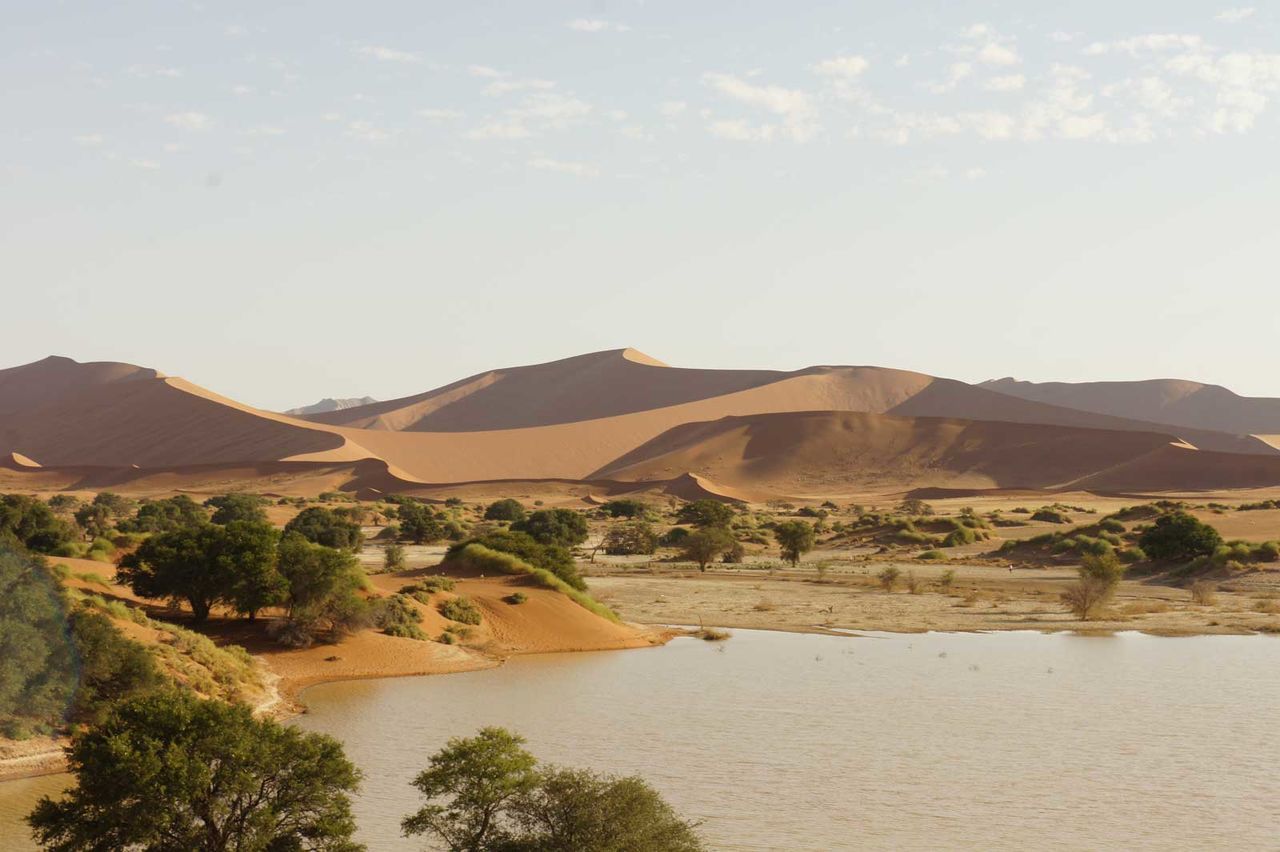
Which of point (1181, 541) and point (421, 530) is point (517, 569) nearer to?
point (1181, 541)

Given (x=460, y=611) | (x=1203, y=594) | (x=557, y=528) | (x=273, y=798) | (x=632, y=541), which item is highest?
(x=557, y=528)

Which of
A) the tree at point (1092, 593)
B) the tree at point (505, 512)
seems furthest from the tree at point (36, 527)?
the tree at point (505, 512)

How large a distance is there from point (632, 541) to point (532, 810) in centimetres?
4951

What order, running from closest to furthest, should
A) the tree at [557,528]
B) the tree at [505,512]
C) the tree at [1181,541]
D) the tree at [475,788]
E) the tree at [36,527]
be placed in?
the tree at [475,788] < the tree at [36,527] < the tree at [1181,541] < the tree at [557,528] < the tree at [505,512]

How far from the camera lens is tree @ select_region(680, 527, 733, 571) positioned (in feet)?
183

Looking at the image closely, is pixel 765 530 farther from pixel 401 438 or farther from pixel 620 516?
pixel 401 438

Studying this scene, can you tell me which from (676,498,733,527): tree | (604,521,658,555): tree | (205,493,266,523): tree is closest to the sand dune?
(676,498,733,527): tree

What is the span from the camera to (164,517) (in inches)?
2437

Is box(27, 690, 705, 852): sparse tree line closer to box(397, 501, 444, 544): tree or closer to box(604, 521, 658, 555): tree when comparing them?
box(604, 521, 658, 555): tree

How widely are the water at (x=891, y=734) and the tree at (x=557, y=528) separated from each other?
26.2 m

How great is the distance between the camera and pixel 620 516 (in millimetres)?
84625

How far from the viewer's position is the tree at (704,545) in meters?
55.7

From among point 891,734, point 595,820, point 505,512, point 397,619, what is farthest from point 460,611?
point 505,512

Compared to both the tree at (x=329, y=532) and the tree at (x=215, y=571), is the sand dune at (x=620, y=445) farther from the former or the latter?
the tree at (x=215, y=571)
